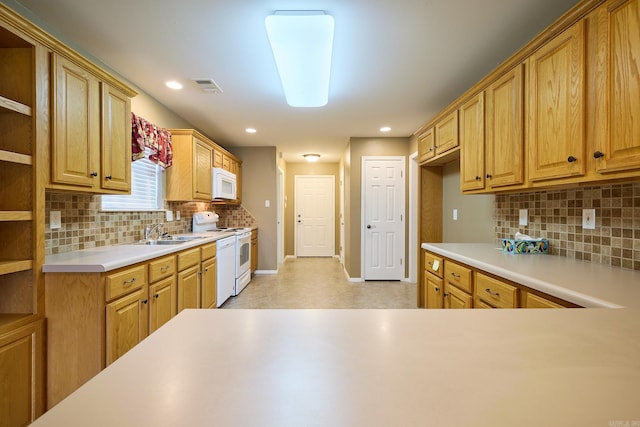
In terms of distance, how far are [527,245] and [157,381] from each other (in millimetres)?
2305

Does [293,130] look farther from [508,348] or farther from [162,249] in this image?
[508,348]

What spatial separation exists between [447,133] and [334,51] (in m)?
1.29

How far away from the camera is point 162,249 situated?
7.33 feet

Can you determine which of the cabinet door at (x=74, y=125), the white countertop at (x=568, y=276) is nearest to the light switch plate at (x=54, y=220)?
the cabinet door at (x=74, y=125)

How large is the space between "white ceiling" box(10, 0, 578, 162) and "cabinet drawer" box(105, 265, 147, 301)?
60.7 inches

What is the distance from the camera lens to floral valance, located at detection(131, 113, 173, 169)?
2.59m

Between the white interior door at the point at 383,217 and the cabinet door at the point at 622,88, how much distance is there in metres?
3.34

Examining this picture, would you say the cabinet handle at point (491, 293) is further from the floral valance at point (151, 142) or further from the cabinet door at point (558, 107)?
the floral valance at point (151, 142)

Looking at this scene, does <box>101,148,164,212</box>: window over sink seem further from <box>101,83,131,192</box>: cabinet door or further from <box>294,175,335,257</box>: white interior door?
<box>294,175,335,257</box>: white interior door

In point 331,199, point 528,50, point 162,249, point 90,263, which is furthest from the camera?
point 331,199

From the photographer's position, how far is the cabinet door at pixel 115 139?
2.01 meters

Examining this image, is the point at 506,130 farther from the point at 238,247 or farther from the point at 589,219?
the point at 238,247

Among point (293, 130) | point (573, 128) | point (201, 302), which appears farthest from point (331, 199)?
point (573, 128)

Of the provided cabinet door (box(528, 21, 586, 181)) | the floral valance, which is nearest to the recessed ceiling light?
the floral valance
